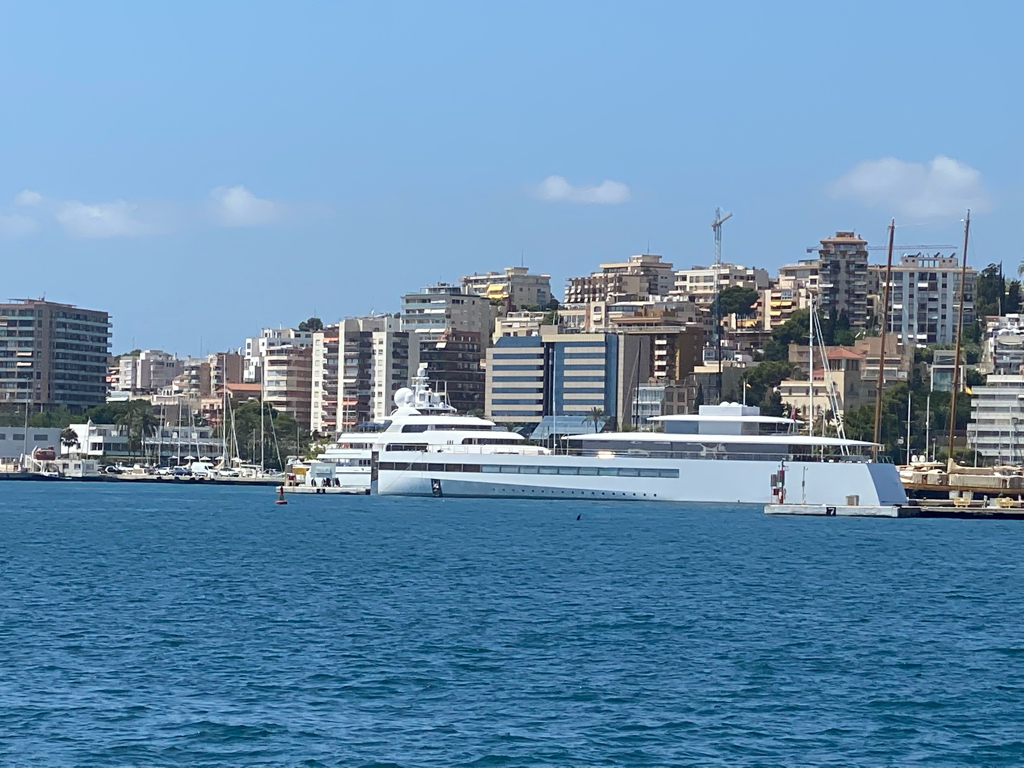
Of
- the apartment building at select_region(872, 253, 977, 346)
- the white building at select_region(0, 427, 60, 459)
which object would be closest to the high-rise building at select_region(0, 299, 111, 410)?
the white building at select_region(0, 427, 60, 459)

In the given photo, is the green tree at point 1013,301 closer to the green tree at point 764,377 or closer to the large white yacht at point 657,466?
the green tree at point 764,377

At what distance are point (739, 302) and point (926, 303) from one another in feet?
65.0

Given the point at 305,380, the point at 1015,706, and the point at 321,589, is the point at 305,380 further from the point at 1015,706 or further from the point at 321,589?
the point at 1015,706

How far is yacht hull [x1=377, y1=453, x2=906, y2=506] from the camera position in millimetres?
85062

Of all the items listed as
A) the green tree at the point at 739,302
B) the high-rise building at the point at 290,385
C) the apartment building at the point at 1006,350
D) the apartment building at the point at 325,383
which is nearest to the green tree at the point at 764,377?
the apartment building at the point at 1006,350

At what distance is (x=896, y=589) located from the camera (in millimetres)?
42344

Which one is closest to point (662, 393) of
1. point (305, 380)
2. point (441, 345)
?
point (441, 345)

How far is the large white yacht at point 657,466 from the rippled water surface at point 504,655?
29542 mm

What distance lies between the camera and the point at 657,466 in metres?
88.8

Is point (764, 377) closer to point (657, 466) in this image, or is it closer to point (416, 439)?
point (416, 439)

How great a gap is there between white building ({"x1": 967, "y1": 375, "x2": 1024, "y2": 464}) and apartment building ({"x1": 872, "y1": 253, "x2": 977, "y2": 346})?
42.4 meters

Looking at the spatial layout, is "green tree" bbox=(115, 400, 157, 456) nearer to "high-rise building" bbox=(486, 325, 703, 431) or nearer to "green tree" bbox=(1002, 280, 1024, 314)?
"high-rise building" bbox=(486, 325, 703, 431)

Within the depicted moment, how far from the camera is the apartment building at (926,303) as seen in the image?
7121 inches

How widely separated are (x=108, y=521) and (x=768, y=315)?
126117 mm
